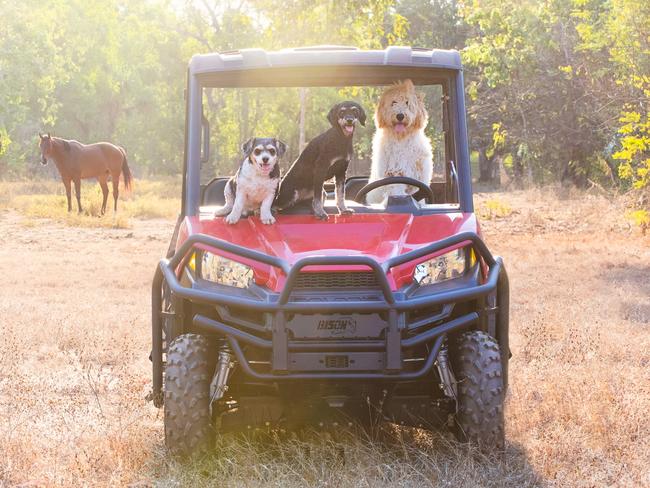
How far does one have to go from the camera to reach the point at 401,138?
646 cm

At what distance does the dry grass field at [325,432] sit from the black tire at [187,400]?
0.11 metres

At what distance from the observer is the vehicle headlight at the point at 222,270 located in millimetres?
3969

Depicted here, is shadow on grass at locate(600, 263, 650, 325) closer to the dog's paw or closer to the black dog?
the black dog

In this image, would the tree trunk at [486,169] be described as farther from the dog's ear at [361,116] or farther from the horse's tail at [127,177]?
the dog's ear at [361,116]

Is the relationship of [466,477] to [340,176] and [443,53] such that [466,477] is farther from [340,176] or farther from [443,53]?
[443,53]

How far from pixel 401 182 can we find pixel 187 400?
4.93 feet

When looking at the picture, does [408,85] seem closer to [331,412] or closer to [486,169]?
[331,412]

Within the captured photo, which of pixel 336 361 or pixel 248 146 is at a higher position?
pixel 248 146

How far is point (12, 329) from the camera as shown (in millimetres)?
7227

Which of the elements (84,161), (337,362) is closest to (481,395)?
(337,362)

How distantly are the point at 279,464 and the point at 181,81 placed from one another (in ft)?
128

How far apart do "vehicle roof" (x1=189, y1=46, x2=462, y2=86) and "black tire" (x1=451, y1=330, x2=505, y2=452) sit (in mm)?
1374

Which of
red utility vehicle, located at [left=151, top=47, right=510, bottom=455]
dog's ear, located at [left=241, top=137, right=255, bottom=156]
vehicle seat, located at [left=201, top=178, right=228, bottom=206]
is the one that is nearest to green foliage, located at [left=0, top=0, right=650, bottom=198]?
vehicle seat, located at [left=201, top=178, right=228, bottom=206]

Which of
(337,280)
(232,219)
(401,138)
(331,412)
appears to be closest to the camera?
(337,280)
